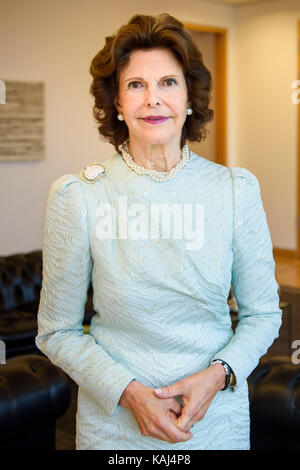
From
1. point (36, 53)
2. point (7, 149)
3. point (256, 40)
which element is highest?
point (256, 40)

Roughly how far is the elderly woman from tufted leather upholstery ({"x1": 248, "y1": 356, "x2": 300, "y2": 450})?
1.79 ft

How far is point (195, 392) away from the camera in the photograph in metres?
1.32

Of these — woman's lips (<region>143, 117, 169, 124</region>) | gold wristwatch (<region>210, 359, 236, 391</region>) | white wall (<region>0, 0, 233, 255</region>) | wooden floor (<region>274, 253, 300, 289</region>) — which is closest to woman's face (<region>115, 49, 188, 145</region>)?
woman's lips (<region>143, 117, 169, 124</region>)

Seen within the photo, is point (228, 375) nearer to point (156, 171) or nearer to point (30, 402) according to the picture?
Answer: point (156, 171)

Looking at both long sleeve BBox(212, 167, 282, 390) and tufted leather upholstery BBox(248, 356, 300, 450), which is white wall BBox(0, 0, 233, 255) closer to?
tufted leather upholstery BBox(248, 356, 300, 450)

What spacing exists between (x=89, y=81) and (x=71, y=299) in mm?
6499

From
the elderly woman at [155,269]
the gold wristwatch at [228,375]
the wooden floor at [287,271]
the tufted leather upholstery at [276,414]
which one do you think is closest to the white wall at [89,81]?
the wooden floor at [287,271]

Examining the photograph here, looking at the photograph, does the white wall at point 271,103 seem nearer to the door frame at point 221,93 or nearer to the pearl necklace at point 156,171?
the door frame at point 221,93

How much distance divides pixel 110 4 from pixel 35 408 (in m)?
6.35

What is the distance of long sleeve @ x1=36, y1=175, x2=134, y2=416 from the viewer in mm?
1342

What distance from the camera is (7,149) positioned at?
6.93 meters

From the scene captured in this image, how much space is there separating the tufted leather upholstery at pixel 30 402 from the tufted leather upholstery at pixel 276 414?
2.47ft

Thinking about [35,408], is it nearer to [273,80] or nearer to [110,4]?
[110,4]
